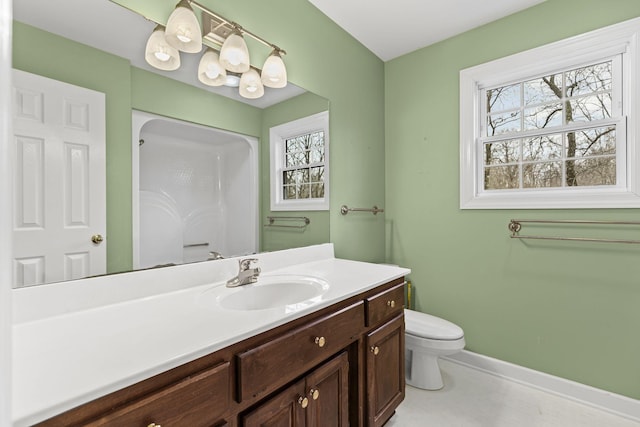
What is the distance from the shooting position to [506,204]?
6.67 feet

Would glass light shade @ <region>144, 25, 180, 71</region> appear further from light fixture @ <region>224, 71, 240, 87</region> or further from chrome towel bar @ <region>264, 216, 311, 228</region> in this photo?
chrome towel bar @ <region>264, 216, 311, 228</region>

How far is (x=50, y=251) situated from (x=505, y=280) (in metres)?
2.46

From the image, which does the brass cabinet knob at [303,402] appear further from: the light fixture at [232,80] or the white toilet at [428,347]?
the light fixture at [232,80]

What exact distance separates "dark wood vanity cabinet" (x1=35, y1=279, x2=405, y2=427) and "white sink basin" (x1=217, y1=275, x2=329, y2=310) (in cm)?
22

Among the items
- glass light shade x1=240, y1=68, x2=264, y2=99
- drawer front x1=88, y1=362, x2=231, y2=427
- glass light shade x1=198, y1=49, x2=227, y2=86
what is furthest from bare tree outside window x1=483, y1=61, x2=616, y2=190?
drawer front x1=88, y1=362, x2=231, y2=427

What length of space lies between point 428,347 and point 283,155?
148cm

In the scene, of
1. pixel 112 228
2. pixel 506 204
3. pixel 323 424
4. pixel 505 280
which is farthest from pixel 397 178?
pixel 112 228

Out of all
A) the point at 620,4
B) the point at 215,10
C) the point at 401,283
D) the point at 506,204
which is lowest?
the point at 401,283

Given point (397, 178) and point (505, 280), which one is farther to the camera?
point (397, 178)

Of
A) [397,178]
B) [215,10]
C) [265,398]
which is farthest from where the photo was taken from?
[397,178]

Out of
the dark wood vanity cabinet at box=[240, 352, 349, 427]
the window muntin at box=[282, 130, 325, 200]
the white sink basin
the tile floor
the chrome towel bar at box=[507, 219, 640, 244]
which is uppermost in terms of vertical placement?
the window muntin at box=[282, 130, 325, 200]

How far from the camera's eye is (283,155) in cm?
174

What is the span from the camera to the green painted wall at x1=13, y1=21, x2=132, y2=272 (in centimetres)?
93

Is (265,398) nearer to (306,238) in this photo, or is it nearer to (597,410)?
(306,238)
